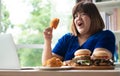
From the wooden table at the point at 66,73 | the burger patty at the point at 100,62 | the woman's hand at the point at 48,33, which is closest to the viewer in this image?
the wooden table at the point at 66,73

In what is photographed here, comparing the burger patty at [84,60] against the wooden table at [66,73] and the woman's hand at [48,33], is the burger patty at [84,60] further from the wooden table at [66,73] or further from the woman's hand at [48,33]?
the woman's hand at [48,33]

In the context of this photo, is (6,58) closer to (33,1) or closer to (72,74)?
(72,74)

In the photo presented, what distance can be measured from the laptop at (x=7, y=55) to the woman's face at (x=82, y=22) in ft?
3.06

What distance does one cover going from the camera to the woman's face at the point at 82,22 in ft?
6.75

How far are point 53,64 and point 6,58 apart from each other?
264 mm

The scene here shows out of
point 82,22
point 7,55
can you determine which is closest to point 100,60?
point 7,55

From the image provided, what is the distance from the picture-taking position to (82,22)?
81.0 inches

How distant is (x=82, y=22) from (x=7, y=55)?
1.01 meters

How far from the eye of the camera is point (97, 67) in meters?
1.03

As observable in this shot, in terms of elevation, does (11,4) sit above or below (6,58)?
above

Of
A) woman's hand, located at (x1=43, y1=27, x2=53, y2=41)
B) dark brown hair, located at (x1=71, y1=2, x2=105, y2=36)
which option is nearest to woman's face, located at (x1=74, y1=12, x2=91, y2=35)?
dark brown hair, located at (x1=71, y1=2, x2=105, y2=36)

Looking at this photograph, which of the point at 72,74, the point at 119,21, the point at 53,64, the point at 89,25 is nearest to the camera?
the point at 72,74

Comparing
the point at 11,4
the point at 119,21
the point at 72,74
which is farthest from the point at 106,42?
the point at 11,4

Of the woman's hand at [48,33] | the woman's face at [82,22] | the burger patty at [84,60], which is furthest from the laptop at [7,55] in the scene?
the woman's face at [82,22]
